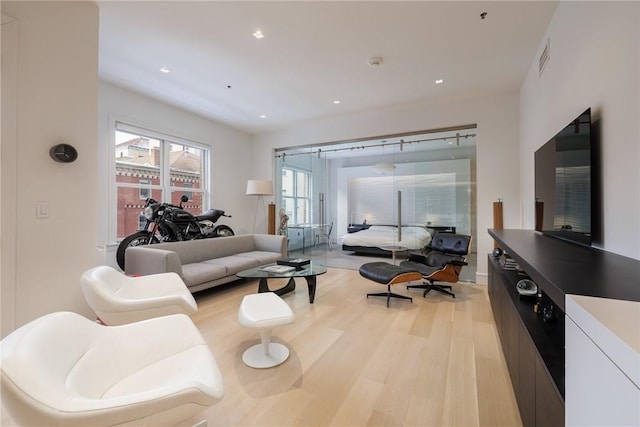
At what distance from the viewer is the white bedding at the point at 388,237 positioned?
505 centimetres

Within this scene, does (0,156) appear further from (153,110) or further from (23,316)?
(153,110)

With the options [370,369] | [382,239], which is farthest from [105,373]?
[382,239]

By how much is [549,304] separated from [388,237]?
4.45 meters

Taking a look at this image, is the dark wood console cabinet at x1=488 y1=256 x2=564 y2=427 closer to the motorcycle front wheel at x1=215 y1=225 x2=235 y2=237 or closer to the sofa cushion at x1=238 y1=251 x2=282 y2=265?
the sofa cushion at x1=238 y1=251 x2=282 y2=265

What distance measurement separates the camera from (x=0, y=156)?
193 centimetres

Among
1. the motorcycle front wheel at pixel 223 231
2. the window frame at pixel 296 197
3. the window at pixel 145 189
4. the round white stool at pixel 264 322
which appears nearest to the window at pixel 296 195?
the window frame at pixel 296 197

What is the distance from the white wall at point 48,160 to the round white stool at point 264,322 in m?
1.56

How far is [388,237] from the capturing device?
238 inches

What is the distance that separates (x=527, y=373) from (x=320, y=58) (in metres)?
3.37

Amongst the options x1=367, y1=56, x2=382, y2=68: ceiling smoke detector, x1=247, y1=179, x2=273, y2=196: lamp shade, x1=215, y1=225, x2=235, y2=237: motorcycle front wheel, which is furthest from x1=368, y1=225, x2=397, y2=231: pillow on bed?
x1=367, y1=56, x2=382, y2=68: ceiling smoke detector

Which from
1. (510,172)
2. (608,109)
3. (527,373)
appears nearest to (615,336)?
(527,373)

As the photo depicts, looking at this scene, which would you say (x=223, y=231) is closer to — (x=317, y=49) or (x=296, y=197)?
(x=296, y=197)

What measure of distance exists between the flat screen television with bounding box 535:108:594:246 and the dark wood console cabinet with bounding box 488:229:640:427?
0.17m

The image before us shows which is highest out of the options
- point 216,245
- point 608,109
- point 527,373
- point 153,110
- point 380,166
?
point 153,110
